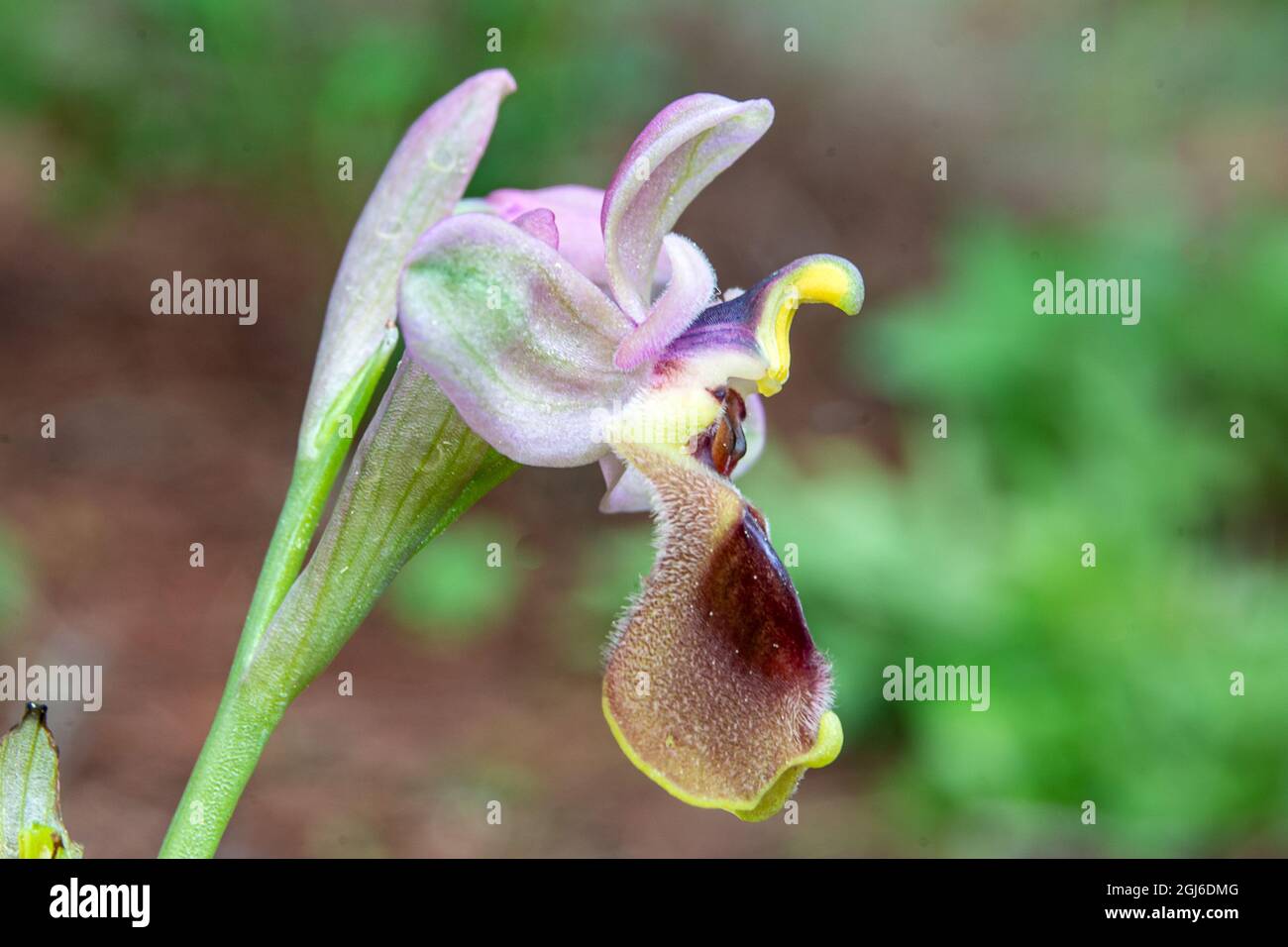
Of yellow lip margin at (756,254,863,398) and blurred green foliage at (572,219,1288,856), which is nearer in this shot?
yellow lip margin at (756,254,863,398)

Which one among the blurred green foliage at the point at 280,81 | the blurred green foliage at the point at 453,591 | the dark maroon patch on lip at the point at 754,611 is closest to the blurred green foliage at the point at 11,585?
the blurred green foliage at the point at 453,591

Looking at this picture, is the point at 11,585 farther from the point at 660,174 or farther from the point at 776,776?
the point at 776,776

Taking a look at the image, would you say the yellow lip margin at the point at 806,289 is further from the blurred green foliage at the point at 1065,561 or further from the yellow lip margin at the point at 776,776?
the blurred green foliage at the point at 1065,561

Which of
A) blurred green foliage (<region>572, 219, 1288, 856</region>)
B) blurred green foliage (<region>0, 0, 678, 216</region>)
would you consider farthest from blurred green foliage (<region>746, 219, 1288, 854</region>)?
blurred green foliage (<region>0, 0, 678, 216</region>)

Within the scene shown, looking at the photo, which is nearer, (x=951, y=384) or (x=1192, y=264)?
(x=951, y=384)

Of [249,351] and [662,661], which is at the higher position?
[249,351]

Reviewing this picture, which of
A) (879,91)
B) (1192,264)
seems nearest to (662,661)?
(1192,264)

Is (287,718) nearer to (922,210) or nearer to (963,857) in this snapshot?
(963,857)

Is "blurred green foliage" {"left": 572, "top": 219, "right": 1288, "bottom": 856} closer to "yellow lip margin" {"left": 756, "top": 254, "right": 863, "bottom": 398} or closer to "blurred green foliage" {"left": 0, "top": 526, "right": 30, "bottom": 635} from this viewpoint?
"blurred green foliage" {"left": 0, "top": 526, "right": 30, "bottom": 635}
